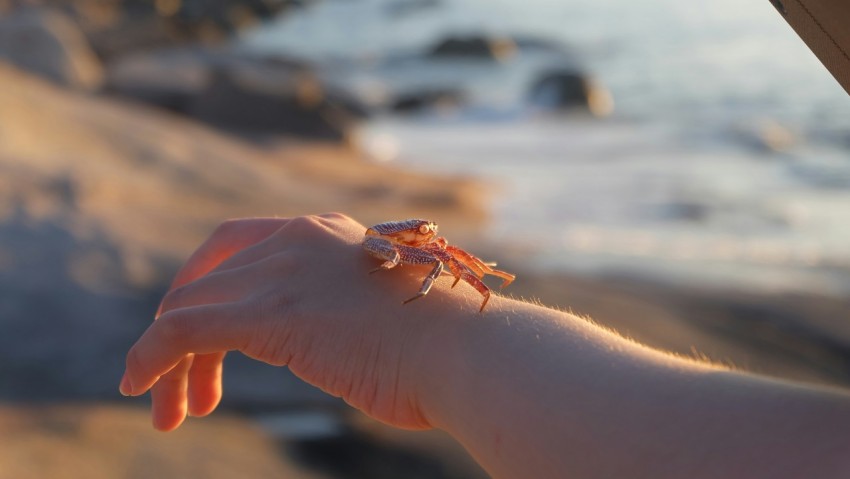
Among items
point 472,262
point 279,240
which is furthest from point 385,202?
point 279,240

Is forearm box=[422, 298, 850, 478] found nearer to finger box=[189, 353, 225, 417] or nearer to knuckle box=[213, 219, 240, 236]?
finger box=[189, 353, 225, 417]

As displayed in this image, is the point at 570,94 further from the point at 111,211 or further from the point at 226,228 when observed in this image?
the point at 226,228

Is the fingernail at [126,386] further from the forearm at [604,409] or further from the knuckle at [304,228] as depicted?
the forearm at [604,409]

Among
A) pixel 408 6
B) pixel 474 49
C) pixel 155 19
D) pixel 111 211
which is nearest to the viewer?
pixel 111 211

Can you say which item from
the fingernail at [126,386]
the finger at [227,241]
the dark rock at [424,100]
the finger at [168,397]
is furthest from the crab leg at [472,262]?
the dark rock at [424,100]

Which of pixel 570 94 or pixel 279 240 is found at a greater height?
pixel 570 94

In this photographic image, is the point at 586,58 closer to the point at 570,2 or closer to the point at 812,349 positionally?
the point at 570,2
